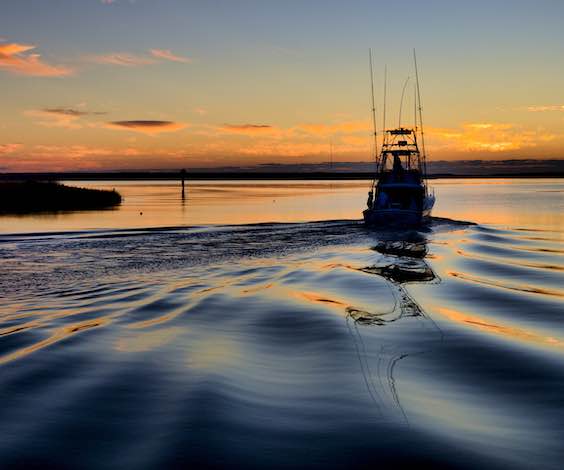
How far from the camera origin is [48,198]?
83.8 metres

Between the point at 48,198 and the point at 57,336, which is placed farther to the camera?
the point at 48,198

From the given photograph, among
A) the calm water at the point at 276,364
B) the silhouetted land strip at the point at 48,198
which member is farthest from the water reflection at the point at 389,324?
the silhouetted land strip at the point at 48,198

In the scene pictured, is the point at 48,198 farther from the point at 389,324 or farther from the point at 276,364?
the point at 276,364

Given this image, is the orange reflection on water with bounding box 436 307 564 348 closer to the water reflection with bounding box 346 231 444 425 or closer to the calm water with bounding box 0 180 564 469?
the calm water with bounding box 0 180 564 469

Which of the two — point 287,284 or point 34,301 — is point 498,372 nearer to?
point 287,284

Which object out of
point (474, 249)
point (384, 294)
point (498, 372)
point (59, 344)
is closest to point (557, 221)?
point (474, 249)

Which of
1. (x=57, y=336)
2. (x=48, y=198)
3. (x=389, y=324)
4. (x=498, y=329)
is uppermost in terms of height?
(x=48, y=198)

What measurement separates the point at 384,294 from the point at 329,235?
895 inches

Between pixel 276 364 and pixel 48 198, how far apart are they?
79.2 m

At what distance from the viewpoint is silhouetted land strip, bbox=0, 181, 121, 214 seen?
7712 cm

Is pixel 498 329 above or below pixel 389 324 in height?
below

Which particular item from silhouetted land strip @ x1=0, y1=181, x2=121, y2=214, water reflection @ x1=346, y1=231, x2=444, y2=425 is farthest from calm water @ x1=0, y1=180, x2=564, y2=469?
silhouetted land strip @ x1=0, y1=181, x2=121, y2=214

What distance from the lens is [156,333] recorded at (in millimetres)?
15539

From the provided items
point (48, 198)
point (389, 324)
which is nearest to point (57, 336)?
point (389, 324)
